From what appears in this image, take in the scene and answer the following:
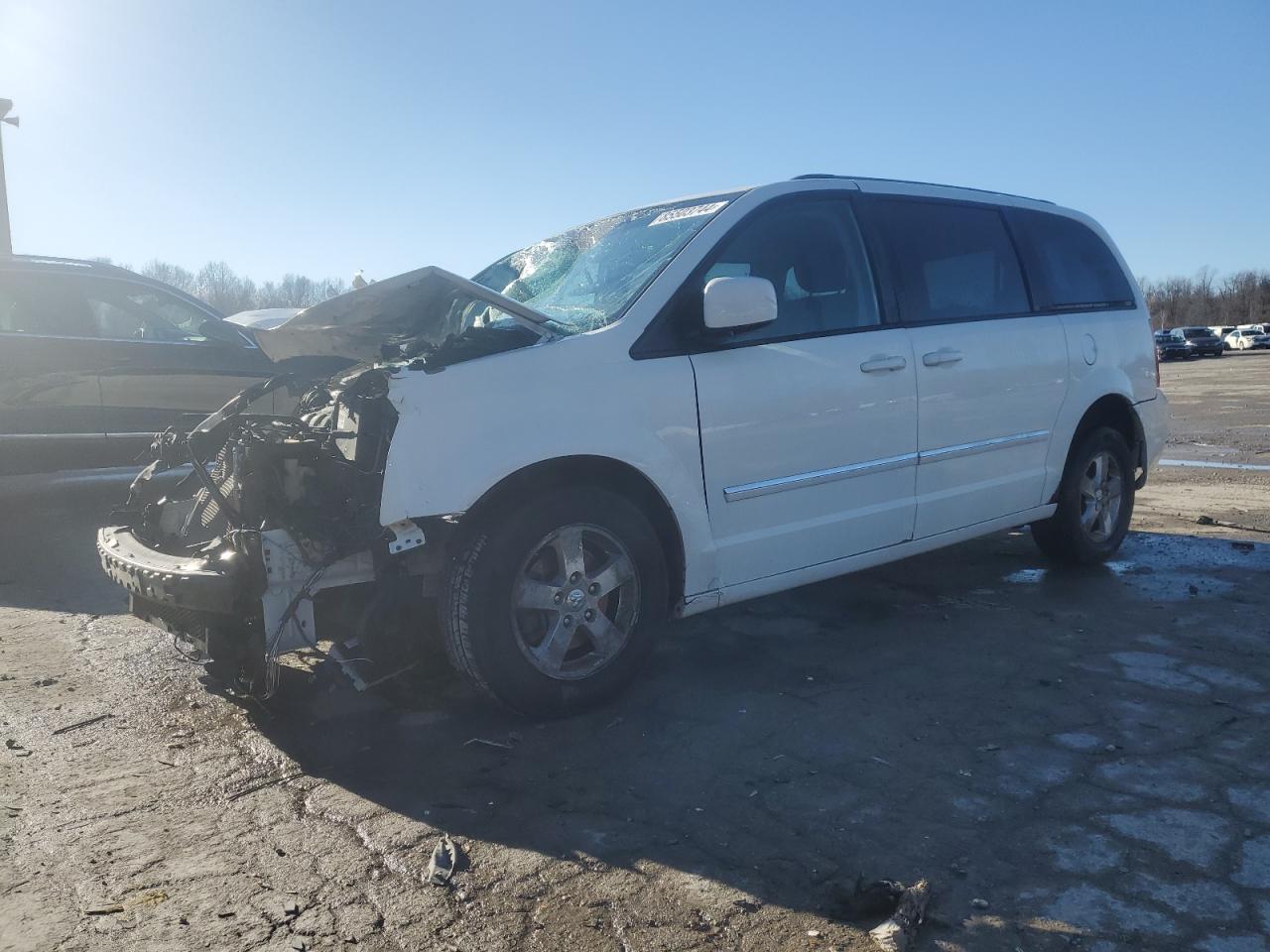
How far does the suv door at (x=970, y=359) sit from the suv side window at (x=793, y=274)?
0.21m

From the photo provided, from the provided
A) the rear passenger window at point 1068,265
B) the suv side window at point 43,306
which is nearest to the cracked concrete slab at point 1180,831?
the rear passenger window at point 1068,265

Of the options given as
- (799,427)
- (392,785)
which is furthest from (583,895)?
→ (799,427)

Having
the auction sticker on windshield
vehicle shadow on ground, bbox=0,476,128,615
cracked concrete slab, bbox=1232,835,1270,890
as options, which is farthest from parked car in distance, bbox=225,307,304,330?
cracked concrete slab, bbox=1232,835,1270,890

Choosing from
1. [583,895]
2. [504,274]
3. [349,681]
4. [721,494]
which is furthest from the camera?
[504,274]

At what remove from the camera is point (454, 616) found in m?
3.36

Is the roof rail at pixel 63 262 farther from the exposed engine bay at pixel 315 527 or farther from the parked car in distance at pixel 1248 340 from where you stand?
the parked car in distance at pixel 1248 340

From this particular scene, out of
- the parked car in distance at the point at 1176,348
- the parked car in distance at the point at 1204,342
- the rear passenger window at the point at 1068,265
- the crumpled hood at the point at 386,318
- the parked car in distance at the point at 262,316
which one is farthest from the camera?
the parked car in distance at the point at 1204,342

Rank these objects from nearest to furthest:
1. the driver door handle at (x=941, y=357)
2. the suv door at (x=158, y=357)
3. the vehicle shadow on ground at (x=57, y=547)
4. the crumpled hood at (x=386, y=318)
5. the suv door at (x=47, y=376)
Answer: the crumpled hood at (x=386, y=318), the driver door handle at (x=941, y=357), the vehicle shadow on ground at (x=57, y=547), the suv door at (x=47, y=376), the suv door at (x=158, y=357)

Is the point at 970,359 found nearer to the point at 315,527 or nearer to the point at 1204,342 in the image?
the point at 315,527

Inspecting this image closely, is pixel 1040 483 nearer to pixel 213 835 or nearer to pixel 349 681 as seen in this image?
pixel 349 681

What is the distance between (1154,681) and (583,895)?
2.59 metres

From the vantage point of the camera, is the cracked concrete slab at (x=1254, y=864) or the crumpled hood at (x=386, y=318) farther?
the crumpled hood at (x=386, y=318)

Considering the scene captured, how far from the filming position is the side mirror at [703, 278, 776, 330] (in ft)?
12.3

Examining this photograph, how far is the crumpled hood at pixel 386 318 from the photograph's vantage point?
12.1 feet
